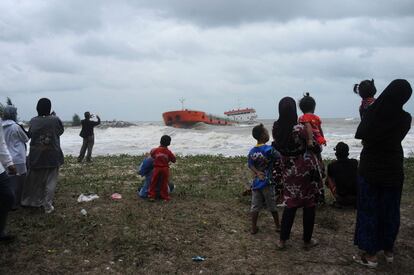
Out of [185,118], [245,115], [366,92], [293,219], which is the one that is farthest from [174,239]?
[245,115]

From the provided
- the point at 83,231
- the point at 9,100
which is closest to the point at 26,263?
the point at 83,231

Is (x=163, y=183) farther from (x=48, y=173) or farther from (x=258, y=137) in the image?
(x=258, y=137)

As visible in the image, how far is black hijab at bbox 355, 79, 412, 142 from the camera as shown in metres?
4.09

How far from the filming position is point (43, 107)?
6164 mm

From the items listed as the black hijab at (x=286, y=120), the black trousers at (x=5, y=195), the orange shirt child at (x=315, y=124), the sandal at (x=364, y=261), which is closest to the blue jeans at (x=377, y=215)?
the sandal at (x=364, y=261)

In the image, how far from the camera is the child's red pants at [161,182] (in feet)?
23.1

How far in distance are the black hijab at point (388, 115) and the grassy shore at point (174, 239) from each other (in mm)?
1448

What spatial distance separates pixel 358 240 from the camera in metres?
4.54

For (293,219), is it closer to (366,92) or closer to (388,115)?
(388,115)

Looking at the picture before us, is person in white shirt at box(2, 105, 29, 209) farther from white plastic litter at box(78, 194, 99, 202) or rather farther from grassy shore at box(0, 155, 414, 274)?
white plastic litter at box(78, 194, 99, 202)

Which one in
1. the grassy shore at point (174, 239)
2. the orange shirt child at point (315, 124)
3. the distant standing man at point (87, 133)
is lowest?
the grassy shore at point (174, 239)

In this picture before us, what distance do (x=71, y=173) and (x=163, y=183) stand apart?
4.13 meters

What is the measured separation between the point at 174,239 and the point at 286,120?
6.76ft

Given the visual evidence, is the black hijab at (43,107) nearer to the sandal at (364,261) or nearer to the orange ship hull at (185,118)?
the sandal at (364,261)
